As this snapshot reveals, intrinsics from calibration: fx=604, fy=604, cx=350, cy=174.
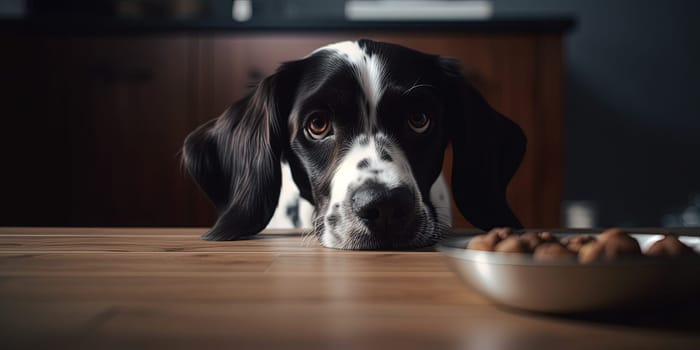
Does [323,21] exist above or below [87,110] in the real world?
above

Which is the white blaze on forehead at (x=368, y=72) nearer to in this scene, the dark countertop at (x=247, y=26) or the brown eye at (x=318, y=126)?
the brown eye at (x=318, y=126)

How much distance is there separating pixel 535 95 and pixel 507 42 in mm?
262

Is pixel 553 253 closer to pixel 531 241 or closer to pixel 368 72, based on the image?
pixel 531 241

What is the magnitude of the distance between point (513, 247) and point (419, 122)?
0.76 metres

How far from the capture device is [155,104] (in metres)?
2.68

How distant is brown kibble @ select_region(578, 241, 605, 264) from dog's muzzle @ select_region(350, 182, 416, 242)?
0.58m

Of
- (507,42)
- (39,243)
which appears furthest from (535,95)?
(39,243)

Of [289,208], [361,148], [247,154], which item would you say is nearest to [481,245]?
[361,148]

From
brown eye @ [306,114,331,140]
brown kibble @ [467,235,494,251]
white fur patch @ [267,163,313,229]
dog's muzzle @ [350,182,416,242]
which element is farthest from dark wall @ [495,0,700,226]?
brown kibble @ [467,235,494,251]

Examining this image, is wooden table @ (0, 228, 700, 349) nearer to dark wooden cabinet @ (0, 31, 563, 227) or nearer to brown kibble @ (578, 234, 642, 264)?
brown kibble @ (578, 234, 642, 264)

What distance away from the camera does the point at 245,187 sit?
129cm

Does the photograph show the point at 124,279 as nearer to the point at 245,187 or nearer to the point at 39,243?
the point at 39,243

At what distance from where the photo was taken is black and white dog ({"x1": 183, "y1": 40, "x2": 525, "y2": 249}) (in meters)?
1.09

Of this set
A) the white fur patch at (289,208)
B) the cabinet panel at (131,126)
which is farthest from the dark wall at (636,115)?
the white fur patch at (289,208)
